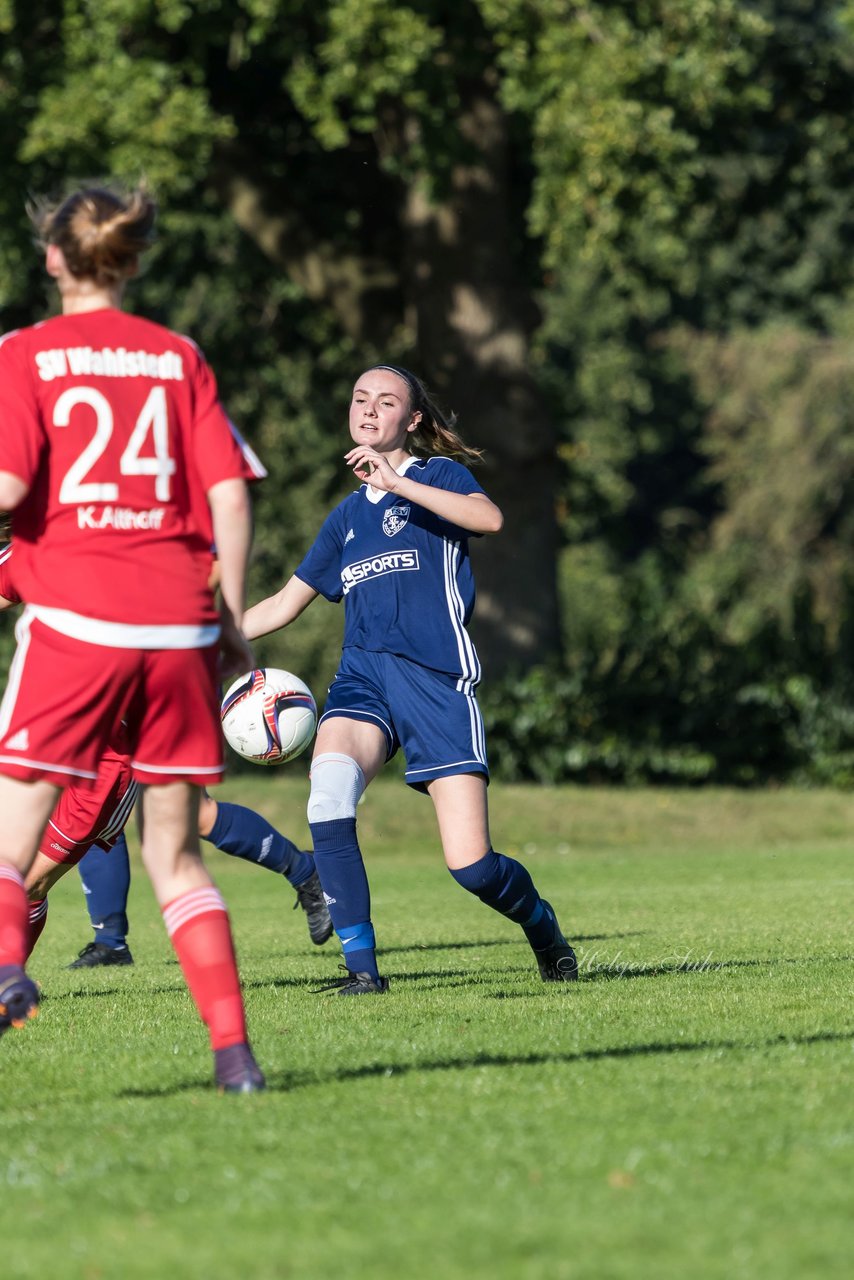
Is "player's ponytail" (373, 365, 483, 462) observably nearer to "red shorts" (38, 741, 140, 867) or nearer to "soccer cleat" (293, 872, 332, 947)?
"red shorts" (38, 741, 140, 867)

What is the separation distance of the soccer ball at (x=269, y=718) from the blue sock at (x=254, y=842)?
391mm

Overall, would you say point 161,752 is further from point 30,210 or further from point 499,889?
point 499,889

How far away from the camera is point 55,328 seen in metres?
4.60

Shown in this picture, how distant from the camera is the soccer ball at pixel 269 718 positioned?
7848 mm

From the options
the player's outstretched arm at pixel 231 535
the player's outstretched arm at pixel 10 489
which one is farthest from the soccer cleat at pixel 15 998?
the player's outstretched arm at pixel 10 489

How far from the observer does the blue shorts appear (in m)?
6.96

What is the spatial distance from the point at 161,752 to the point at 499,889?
2.56 m

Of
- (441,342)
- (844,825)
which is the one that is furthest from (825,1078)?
(441,342)

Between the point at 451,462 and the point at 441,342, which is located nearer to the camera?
the point at 451,462

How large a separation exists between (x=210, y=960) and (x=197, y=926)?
0.09 meters

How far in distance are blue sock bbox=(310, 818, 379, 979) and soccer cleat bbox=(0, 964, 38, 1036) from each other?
2.56 meters

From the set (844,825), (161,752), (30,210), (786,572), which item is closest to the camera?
(161,752)

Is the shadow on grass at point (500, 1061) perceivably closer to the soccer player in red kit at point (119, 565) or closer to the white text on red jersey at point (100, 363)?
the soccer player in red kit at point (119, 565)

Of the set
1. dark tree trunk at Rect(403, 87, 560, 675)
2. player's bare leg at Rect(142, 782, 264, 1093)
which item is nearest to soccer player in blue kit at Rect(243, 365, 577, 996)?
player's bare leg at Rect(142, 782, 264, 1093)
